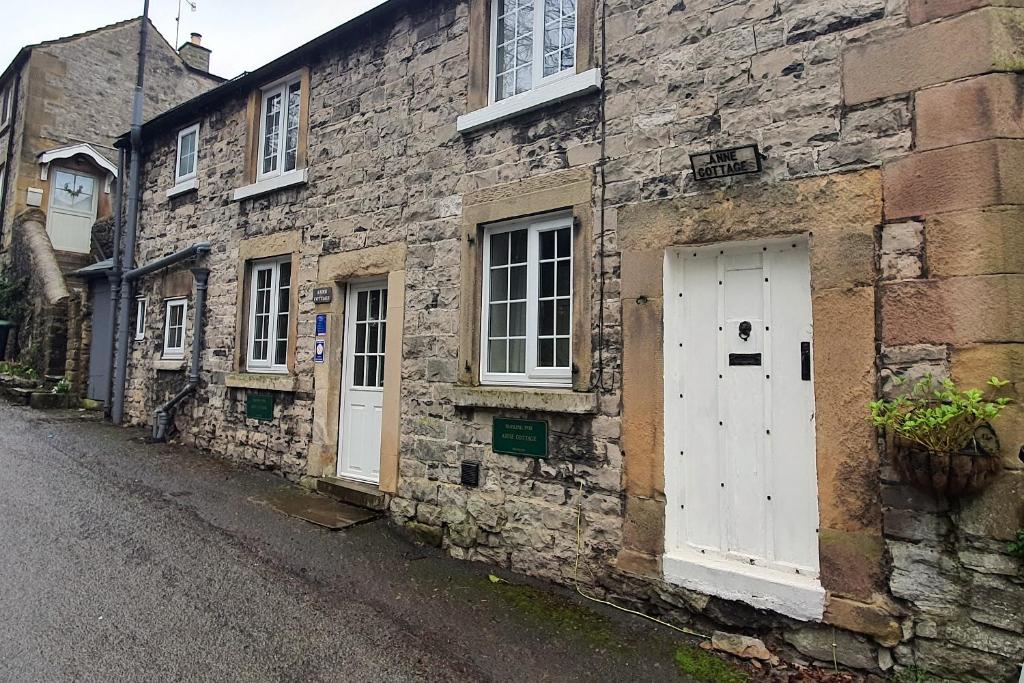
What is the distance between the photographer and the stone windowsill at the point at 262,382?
290 inches

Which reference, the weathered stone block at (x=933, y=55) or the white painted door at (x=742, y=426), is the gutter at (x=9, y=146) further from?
the weathered stone block at (x=933, y=55)

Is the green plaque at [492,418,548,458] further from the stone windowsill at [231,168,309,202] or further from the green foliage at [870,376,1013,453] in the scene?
the stone windowsill at [231,168,309,202]

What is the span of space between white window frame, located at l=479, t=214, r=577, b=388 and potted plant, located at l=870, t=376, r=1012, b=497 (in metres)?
2.30

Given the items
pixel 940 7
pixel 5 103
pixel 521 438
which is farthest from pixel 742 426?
pixel 5 103

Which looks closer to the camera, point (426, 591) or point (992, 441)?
point (992, 441)

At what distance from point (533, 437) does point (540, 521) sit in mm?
681

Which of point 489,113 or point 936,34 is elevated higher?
point 489,113

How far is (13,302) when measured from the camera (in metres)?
15.4

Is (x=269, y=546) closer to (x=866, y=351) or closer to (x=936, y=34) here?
A: (x=866, y=351)

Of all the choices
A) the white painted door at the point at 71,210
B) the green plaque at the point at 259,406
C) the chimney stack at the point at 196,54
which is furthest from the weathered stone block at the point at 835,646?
the chimney stack at the point at 196,54

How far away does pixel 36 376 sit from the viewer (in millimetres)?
13281

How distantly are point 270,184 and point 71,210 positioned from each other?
14.8 metres

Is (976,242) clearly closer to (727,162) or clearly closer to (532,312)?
(727,162)

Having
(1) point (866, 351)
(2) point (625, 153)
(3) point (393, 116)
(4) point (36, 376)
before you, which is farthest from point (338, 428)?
(4) point (36, 376)
